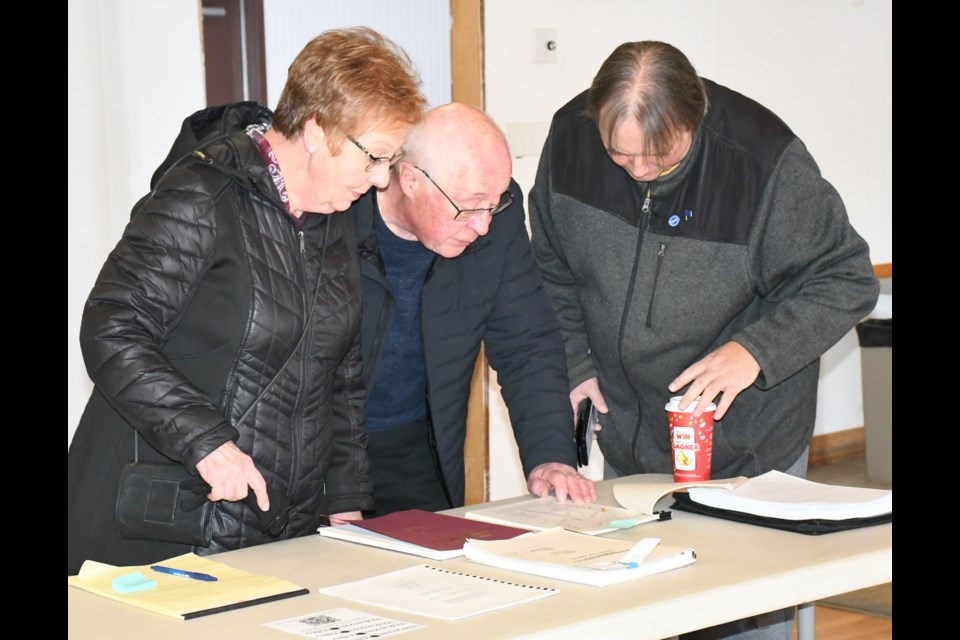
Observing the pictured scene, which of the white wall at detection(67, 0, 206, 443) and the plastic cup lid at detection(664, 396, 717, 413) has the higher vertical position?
the white wall at detection(67, 0, 206, 443)

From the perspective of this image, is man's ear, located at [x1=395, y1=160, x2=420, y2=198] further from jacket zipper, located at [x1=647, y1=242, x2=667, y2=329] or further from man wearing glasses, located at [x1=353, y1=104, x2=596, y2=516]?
jacket zipper, located at [x1=647, y1=242, x2=667, y2=329]

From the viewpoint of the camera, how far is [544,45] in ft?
15.2

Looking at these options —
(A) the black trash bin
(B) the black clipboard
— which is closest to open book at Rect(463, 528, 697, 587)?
(B) the black clipboard

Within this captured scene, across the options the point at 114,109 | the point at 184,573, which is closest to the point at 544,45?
the point at 114,109

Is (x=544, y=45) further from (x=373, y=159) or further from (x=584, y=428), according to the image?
(x=373, y=159)

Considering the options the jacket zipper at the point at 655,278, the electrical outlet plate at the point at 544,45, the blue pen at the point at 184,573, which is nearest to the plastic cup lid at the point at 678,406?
the jacket zipper at the point at 655,278

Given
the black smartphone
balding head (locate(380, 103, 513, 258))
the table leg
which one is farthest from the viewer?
the black smartphone

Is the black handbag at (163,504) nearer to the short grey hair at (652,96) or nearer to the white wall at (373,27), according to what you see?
the short grey hair at (652,96)

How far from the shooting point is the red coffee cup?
7.11ft

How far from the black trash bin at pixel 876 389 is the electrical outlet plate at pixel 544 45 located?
2.12m

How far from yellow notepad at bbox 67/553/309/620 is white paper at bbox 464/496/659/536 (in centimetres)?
50

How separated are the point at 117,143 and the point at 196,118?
176 centimetres

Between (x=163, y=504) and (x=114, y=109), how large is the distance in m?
2.19

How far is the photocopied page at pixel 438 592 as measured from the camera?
5.08 feet
